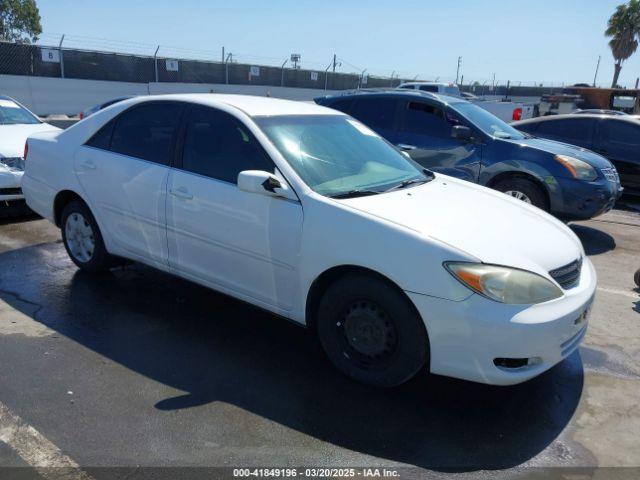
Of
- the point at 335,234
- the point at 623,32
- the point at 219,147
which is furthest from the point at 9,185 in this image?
the point at 623,32

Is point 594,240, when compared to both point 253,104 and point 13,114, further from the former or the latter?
point 13,114

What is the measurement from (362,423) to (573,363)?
1709 millimetres

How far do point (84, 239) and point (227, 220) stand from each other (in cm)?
197

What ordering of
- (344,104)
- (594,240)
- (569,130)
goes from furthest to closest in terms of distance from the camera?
(569,130) → (344,104) → (594,240)

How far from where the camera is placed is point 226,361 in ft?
12.0

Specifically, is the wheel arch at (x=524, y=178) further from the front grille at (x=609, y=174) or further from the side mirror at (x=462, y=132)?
the front grille at (x=609, y=174)

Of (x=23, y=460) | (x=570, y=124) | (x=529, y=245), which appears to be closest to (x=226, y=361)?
(x=23, y=460)

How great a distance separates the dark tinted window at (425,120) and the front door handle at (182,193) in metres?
4.39

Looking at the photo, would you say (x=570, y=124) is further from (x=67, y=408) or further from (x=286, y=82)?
(x=286, y=82)

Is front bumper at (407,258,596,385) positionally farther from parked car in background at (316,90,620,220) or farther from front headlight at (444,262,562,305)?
parked car in background at (316,90,620,220)

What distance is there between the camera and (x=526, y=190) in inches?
273

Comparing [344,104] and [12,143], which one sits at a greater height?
[344,104]

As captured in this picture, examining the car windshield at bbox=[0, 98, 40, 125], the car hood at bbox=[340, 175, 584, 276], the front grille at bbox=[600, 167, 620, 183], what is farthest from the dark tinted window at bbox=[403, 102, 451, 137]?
the car windshield at bbox=[0, 98, 40, 125]

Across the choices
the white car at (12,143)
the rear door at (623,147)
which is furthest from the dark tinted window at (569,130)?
the white car at (12,143)
